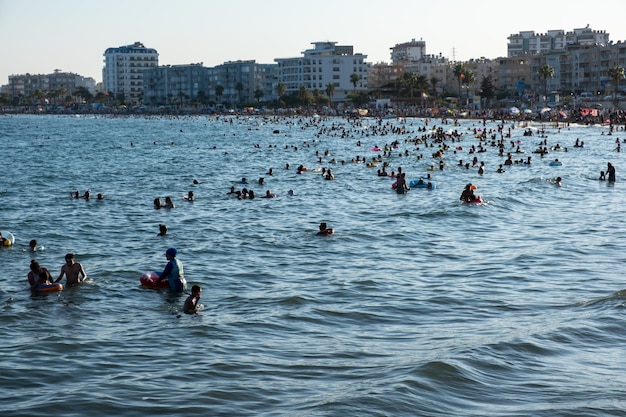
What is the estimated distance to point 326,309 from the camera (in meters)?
18.0

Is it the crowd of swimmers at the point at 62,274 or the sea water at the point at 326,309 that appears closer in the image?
the sea water at the point at 326,309

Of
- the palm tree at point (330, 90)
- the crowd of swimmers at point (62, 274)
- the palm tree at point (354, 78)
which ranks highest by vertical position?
the palm tree at point (354, 78)

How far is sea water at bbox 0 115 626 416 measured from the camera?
1273 cm

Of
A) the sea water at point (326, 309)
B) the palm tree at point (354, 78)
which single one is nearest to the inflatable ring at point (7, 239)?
the sea water at point (326, 309)

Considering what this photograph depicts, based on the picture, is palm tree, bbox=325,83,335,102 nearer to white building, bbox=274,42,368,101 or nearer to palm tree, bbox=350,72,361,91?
white building, bbox=274,42,368,101

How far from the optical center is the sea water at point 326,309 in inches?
501

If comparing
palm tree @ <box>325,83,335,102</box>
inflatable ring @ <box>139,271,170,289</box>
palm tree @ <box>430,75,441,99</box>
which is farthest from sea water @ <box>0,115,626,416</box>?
palm tree @ <box>325,83,335,102</box>

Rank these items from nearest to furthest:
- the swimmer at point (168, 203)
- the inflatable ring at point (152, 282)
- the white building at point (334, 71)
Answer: the inflatable ring at point (152, 282), the swimmer at point (168, 203), the white building at point (334, 71)

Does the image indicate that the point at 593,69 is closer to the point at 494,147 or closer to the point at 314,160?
the point at 494,147

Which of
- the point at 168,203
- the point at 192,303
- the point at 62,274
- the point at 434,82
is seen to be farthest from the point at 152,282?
the point at 434,82

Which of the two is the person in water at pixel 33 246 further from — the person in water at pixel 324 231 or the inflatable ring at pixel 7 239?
the person in water at pixel 324 231

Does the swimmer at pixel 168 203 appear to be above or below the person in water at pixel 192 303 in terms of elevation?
above

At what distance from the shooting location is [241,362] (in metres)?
14.3

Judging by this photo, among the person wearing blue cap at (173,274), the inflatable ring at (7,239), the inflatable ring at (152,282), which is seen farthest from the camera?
the inflatable ring at (7,239)
